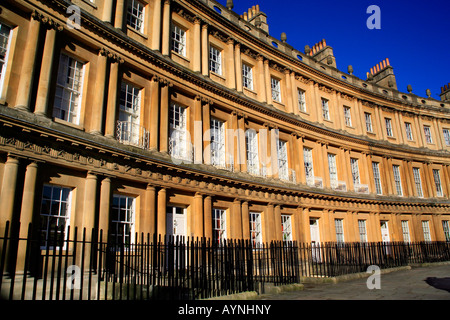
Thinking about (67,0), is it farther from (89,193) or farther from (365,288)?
(365,288)

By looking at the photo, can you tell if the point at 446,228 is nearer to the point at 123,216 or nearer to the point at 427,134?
the point at 427,134

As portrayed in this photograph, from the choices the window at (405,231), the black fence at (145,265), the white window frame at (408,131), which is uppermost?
the white window frame at (408,131)

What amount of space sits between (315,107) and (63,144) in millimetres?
16573

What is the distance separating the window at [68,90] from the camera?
10.5 metres

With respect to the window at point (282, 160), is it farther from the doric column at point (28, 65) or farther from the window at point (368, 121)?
the doric column at point (28, 65)

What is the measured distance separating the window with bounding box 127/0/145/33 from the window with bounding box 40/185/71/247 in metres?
7.55

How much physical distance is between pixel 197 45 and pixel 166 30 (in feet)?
6.04

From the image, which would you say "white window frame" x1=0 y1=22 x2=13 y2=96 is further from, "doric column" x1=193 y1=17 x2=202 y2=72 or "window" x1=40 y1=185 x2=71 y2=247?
"doric column" x1=193 y1=17 x2=202 y2=72

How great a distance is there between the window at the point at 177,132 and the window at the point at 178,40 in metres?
2.87

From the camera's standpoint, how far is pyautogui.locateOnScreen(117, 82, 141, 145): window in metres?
12.1

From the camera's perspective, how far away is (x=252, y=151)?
682 inches

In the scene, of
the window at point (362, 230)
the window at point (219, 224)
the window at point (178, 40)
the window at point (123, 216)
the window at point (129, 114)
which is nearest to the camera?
the window at point (123, 216)

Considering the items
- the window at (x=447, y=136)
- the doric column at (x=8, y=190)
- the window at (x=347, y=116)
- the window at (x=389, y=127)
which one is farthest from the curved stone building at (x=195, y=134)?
the window at (x=447, y=136)

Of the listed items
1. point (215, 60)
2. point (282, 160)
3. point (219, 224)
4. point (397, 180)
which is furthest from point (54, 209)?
point (397, 180)
